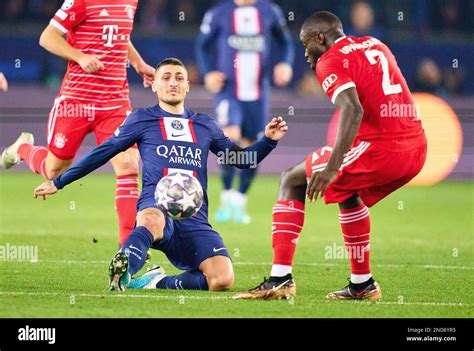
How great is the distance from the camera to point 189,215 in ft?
25.3

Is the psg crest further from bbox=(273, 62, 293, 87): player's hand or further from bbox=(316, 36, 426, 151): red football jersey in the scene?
bbox=(273, 62, 293, 87): player's hand

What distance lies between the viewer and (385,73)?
7.52 m

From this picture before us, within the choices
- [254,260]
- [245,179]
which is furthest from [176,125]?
[245,179]

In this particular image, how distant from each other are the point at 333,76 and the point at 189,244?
1620mm

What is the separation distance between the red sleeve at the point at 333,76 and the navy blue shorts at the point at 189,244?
4.73 ft

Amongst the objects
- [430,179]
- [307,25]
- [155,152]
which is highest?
[307,25]

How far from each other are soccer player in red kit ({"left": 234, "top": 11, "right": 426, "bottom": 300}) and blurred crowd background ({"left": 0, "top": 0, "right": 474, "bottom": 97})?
12.6 metres

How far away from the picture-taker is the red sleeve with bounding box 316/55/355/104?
7.13 meters

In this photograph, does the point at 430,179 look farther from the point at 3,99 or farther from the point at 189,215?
the point at 189,215

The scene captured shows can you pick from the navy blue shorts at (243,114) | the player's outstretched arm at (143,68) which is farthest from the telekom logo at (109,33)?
the navy blue shorts at (243,114)

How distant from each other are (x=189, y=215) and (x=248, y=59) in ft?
24.9

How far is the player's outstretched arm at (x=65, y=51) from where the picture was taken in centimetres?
895

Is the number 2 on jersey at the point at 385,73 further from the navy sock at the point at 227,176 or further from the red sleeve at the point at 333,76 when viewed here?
the navy sock at the point at 227,176

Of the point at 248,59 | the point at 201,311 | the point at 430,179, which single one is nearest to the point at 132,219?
the point at 201,311
